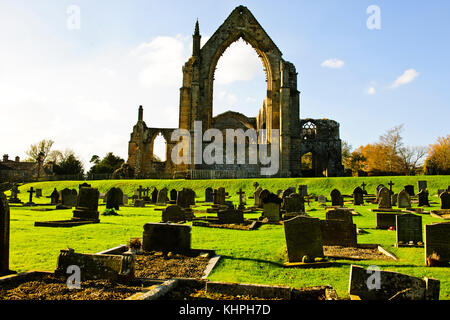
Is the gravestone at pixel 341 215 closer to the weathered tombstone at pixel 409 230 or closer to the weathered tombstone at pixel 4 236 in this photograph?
the weathered tombstone at pixel 409 230

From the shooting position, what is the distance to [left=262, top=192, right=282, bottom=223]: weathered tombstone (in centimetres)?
1127

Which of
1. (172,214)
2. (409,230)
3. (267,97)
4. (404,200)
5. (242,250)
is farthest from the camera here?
(267,97)

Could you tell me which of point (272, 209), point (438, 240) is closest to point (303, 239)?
point (438, 240)

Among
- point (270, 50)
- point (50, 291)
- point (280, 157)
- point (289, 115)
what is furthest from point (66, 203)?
point (270, 50)

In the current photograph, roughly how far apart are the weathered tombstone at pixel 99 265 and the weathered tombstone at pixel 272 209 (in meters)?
7.64

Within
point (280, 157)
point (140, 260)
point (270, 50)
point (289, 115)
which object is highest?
point (270, 50)

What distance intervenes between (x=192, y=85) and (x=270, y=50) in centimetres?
915

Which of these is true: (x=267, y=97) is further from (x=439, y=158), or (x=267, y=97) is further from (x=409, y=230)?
(x=409, y=230)

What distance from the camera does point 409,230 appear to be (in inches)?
285

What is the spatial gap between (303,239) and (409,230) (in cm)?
292

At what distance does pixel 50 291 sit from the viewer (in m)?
3.73

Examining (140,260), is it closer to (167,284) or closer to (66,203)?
(167,284)
